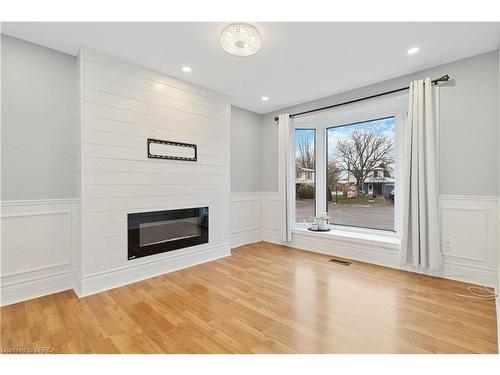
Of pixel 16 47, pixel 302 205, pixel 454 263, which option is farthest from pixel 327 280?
→ pixel 16 47

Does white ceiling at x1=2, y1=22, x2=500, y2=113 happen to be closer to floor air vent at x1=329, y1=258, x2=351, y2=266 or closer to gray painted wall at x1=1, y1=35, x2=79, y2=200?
gray painted wall at x1=1, y1=35, x2=79, y2=200

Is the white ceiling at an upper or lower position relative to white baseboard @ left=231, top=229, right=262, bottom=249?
upper

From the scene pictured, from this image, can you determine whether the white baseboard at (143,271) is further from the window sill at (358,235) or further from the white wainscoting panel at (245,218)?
the window sill at (358,235)

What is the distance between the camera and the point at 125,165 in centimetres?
273

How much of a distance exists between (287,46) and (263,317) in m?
2.58

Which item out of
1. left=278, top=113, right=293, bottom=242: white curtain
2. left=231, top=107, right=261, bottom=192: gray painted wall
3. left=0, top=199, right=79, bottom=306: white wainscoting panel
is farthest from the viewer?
left=231, top=107, right=261, bottom=192: gray painted wall

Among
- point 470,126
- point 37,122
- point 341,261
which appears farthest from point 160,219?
point 470,126

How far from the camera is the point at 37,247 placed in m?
2.41

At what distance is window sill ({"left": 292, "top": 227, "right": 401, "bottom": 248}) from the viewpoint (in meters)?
3.37

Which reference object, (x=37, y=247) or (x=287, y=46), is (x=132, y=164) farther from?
(x=287, y=46)

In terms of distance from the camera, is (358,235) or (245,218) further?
(245,218)

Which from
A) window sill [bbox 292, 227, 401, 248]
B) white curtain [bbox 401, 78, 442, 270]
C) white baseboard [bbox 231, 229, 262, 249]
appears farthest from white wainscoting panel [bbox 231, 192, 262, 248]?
white curtain [bbox 401, 78, 442, 270]

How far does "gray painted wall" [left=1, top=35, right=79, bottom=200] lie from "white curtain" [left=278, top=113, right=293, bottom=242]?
301cm
